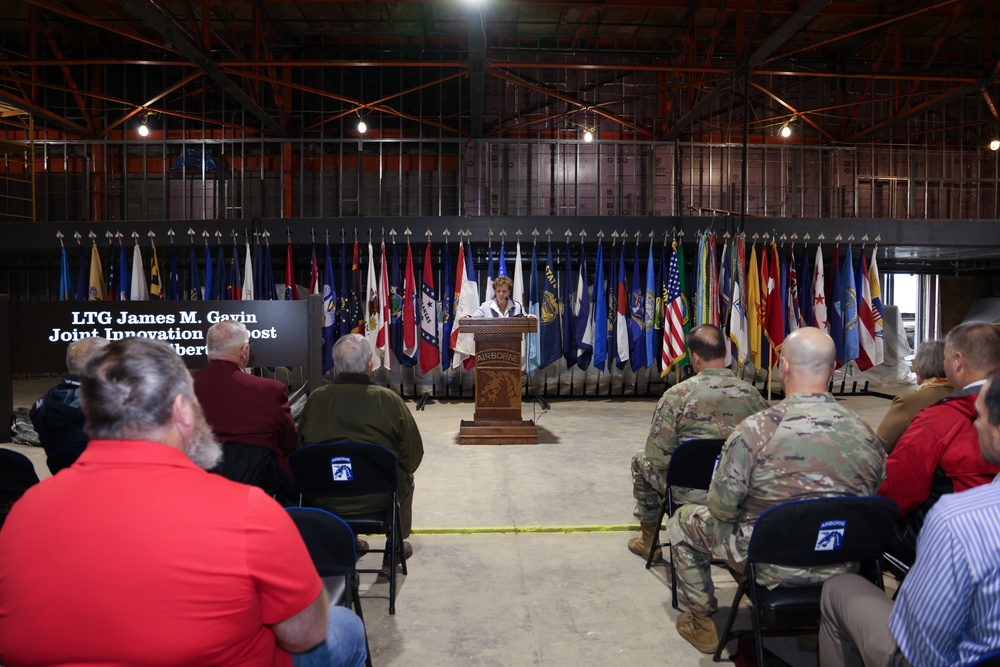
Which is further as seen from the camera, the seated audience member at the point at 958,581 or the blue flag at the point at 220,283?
the blue flag at the point at 220,283

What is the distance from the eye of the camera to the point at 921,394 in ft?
10.2

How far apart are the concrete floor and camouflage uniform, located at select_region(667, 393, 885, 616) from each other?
64cm

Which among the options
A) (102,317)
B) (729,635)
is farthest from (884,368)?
(102,317)

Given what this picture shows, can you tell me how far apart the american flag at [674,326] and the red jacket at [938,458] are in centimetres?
577

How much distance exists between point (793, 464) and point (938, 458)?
25.4 inches

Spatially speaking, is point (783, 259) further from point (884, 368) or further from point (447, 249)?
point (447, 249)

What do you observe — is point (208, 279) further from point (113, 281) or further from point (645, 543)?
point (645, 543)

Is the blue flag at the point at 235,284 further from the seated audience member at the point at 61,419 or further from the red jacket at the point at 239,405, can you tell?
the red jacket at the point at 239,405

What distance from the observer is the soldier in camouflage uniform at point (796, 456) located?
2.32m

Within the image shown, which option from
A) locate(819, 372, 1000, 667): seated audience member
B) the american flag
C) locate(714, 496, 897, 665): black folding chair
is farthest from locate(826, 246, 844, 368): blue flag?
locate(819, 372, 1000, 667): seated audience member

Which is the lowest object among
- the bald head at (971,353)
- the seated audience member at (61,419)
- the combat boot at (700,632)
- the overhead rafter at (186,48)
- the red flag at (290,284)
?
the combat boot at (700,632)

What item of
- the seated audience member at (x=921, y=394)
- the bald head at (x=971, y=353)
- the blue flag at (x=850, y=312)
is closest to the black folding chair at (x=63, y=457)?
the seated audience member at (x=921, y=394)

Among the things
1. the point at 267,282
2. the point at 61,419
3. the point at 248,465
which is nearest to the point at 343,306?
the point at 267,282

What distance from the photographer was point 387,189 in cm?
1235
